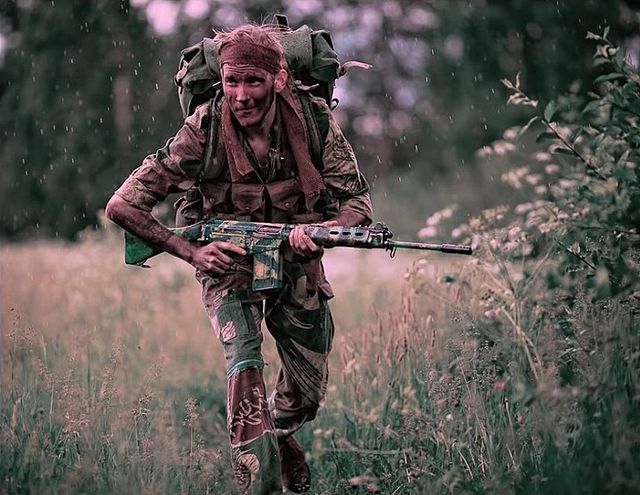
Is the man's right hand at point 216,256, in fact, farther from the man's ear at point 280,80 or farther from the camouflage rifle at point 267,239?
the man's ear at point 280,80

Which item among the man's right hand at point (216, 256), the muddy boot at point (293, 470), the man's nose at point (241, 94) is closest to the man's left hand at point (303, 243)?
the man's right hand at point (216, 256)

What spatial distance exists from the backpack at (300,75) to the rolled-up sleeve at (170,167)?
166 millimetres

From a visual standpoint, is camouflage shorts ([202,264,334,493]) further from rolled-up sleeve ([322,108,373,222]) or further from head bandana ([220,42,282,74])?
head bandana ([220,42,282,74])

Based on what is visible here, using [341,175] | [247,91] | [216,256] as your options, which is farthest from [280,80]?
[216,256]

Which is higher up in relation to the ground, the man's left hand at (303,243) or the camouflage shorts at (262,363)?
the man's left hand at (303,243)


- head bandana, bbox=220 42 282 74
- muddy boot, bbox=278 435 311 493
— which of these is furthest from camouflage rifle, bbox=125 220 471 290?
muddy boot, bbox=278 435 311 493

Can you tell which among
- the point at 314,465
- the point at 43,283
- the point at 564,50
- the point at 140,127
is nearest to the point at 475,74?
the point at 564,50

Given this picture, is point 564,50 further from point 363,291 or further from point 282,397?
point 282,397

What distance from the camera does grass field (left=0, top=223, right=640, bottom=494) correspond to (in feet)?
16.4

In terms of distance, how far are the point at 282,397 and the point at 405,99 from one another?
20848 mm

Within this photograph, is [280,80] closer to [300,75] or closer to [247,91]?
[247,91]

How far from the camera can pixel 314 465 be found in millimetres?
6793

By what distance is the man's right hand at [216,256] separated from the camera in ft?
17.5

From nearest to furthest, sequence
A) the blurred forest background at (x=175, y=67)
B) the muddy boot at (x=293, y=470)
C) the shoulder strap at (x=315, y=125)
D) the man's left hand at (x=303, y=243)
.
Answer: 1. the man's left hand at (x=303, y=243)
2. the shoulder strap at (x=315, y=125)
3. the muddy boot at (x=293, y=470)
4. the blurred forest background at (x=175, y=67)
